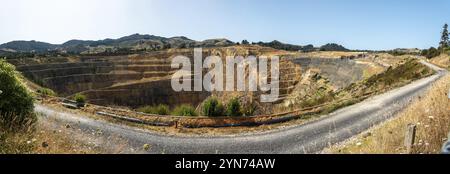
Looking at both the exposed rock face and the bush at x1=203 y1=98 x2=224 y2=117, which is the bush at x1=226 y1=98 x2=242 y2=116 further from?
the exposed rock face

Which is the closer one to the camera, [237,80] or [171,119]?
[171,119]

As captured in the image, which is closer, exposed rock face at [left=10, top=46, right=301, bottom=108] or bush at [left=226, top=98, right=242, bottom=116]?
bush at [left=226, top=98, right=242, bottom=116]

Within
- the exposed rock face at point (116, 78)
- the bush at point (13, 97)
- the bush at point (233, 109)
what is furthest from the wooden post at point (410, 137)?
the exposed rock face at point (116, 78)

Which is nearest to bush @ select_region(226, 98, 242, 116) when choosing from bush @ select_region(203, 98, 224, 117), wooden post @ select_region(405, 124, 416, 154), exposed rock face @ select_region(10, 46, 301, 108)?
bush @ select_region(203, 98, 224, 117)

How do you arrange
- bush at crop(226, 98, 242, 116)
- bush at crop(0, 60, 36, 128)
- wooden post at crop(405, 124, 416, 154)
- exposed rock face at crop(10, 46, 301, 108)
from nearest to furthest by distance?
wooden post at crop(405, 124, 416, 154)
bush at crop(0, 60, 36, 128)
bush at crop(226, 98, 242, 116)
exposed rock face at crop(10, 46, 301, 108)

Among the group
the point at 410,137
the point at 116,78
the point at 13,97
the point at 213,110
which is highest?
the point at 13,97

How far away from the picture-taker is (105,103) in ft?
191

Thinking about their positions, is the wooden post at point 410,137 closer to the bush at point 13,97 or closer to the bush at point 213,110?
the bush at point 13,97

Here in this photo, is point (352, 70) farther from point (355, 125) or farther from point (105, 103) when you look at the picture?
point (105, 103)

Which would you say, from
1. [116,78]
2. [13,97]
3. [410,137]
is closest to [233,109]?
[13,97]

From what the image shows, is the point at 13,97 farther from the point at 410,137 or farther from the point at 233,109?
the point at 410,137
